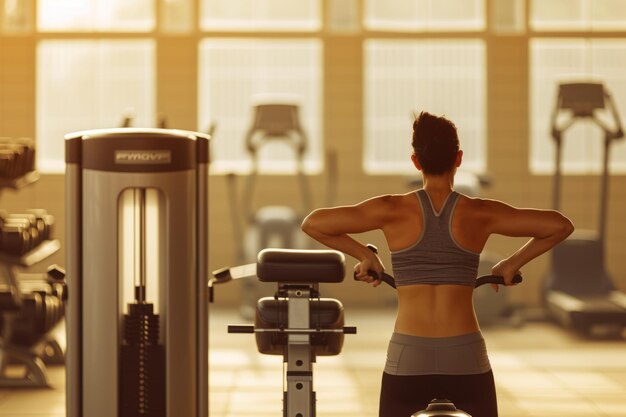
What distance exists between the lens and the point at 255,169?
8.91m

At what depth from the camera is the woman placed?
2.59 m

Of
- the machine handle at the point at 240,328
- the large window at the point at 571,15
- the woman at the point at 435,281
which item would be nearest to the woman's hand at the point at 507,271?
the woman at the point at 435,281

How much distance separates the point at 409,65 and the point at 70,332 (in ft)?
19.9

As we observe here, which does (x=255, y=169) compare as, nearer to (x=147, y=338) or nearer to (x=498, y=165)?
(x=498, y=165)

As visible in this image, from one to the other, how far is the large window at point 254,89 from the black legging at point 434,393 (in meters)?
6.89

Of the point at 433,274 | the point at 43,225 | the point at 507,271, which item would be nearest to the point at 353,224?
the point at 433,274

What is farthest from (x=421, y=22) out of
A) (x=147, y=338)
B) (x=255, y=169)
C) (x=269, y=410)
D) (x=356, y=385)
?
(x=147, y=338)

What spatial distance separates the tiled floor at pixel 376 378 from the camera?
5508 millimetres

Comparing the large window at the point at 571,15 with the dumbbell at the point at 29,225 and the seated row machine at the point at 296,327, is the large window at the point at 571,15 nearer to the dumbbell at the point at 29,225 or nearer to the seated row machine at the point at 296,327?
the dumbbell at the point at 29,225

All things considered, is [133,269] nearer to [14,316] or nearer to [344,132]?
[14,316]

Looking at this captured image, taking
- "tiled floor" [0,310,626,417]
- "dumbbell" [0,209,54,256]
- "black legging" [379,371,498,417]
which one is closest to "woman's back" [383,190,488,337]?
"black legging" [379,371,498,417]

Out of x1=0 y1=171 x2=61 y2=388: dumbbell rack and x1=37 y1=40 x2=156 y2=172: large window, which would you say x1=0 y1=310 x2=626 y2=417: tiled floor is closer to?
x1=0 y1=171 x2=61 y2=388: dumbbell rack

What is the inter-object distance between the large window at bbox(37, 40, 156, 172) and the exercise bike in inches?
250

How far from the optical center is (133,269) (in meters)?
3.88
